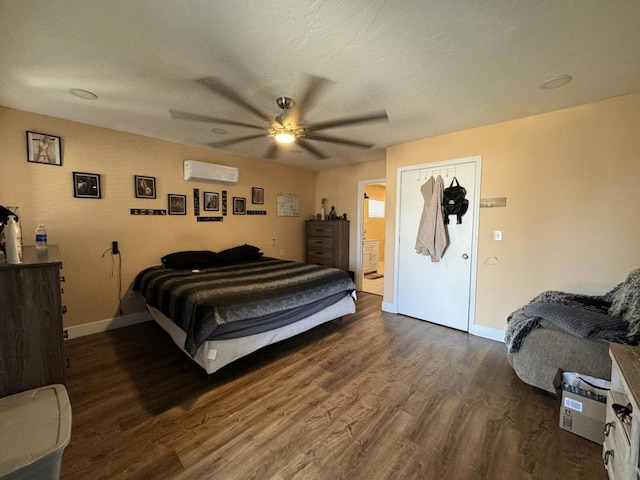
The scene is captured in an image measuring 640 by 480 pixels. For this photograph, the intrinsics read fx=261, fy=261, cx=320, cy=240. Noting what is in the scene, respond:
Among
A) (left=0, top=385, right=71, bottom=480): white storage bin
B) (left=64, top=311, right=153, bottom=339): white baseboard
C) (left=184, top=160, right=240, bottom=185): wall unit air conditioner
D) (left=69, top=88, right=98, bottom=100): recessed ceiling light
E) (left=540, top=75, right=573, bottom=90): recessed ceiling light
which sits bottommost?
(left=64, top=311, right=153, bottom=339): white baseboard

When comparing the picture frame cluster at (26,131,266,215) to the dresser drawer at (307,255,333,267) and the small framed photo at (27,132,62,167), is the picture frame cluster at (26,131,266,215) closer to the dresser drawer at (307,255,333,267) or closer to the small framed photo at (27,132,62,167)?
the small framed photo at (27,132,62,167)

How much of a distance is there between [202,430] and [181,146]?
351 cm

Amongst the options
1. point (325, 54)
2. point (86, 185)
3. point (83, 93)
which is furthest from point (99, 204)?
point (325, 54)

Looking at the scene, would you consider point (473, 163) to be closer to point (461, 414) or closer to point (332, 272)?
point (332, 272)

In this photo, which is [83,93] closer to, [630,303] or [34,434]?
[34,434]

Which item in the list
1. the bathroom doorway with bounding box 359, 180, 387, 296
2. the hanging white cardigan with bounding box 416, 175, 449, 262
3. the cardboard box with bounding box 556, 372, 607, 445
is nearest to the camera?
the cardboard box with bounding box 556, 372, 607, 445

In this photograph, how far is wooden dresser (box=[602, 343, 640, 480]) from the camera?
1.05 metres

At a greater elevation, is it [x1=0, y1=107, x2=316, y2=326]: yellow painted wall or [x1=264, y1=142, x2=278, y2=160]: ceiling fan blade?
[x1=264, y1=142, x2=278, y2=160]: ceiling fan blade

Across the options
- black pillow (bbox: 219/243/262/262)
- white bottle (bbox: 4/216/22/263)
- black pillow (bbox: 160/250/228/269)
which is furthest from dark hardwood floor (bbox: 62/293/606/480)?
black pillow (bbox: 219/243/262/262)

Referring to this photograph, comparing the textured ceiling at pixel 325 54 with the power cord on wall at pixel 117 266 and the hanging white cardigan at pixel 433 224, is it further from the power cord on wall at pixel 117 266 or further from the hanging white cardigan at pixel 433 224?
the power cord on wall at pixel 117 266

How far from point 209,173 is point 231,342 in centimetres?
258

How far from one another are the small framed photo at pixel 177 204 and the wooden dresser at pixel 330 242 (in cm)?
237

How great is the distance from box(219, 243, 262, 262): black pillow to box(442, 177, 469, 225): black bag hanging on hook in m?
2.86

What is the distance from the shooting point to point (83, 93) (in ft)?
7.46
